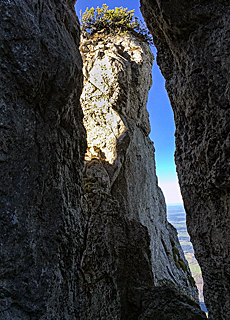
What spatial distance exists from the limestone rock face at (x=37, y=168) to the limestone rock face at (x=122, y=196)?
331 centimetres

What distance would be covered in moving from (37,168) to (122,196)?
8230 millimetres

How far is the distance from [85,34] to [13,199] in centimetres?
1754

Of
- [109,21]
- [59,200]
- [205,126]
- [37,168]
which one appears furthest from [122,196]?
[109,21]

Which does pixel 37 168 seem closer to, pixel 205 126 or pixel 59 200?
pixel 59 200

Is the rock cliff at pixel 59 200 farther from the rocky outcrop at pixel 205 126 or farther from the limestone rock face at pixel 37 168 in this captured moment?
the rocky outcrop at pixel 205 126

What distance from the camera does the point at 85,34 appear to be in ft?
59.8

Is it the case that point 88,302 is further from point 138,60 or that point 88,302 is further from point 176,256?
point 138,60

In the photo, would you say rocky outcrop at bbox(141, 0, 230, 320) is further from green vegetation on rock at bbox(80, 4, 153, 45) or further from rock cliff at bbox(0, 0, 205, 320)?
green vegetation on rock at bbox(80, 4, 153, 45)

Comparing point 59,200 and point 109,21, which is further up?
point 109,21

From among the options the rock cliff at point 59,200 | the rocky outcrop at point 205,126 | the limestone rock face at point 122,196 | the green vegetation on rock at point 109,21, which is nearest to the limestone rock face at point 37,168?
the rock cliff at point 59,200

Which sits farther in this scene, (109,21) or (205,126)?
(109,21)

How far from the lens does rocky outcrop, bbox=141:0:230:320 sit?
5199 millimetres

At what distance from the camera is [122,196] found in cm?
1297

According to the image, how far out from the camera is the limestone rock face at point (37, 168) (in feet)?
14.4
